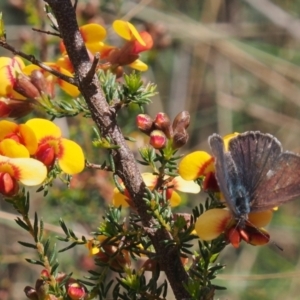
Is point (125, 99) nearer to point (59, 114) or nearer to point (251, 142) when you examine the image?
point (59, 114)

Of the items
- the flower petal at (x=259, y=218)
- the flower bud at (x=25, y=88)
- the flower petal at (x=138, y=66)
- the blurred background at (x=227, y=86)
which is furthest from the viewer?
the blurred background at (x=227, y=86)

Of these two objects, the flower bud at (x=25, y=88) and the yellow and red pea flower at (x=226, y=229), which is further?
the flower bud at (x=25, y=88)

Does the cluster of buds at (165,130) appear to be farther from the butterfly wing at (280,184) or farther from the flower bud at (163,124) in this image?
the butterfly wing at (280,184)

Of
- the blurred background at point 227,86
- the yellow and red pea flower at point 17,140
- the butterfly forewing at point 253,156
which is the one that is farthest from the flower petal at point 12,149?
the blurred background at point 227,86

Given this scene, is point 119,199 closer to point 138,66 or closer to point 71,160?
point 71,160

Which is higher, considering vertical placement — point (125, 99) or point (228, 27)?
point (228, 27)

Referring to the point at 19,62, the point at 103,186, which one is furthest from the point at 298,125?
the point at 19,62
